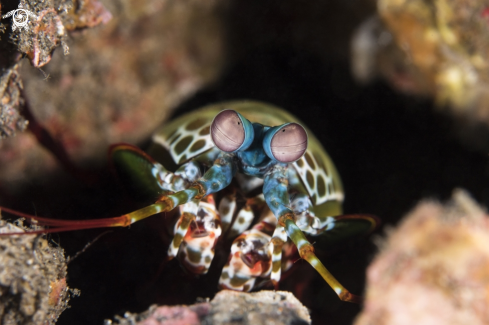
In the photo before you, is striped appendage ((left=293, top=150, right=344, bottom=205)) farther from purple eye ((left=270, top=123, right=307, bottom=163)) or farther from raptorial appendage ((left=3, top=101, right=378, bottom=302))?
purple eye ((left=270, top=123, right=307, bottom=163))

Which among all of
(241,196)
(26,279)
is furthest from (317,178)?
(26,279)

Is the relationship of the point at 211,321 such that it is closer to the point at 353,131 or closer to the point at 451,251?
the point at 451,251

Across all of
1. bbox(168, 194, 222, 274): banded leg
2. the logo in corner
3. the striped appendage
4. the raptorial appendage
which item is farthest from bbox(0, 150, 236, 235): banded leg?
the logo in corner

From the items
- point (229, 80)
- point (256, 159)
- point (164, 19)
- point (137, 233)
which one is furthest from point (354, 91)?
point (137, 233)

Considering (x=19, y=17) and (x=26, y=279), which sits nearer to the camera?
(x=26, y=279)

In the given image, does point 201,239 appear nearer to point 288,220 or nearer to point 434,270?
point 288,220

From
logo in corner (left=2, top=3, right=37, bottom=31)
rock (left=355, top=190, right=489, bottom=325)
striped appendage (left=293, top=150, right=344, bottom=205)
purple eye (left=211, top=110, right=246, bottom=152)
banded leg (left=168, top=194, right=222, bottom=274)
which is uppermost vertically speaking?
logo in corner (left=2, top=3, right=37, bottom=31)

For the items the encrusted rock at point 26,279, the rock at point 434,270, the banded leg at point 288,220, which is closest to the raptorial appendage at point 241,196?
the banded leg at point 288,220

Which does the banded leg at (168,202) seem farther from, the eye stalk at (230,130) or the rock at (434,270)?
the rock at (434,270)
